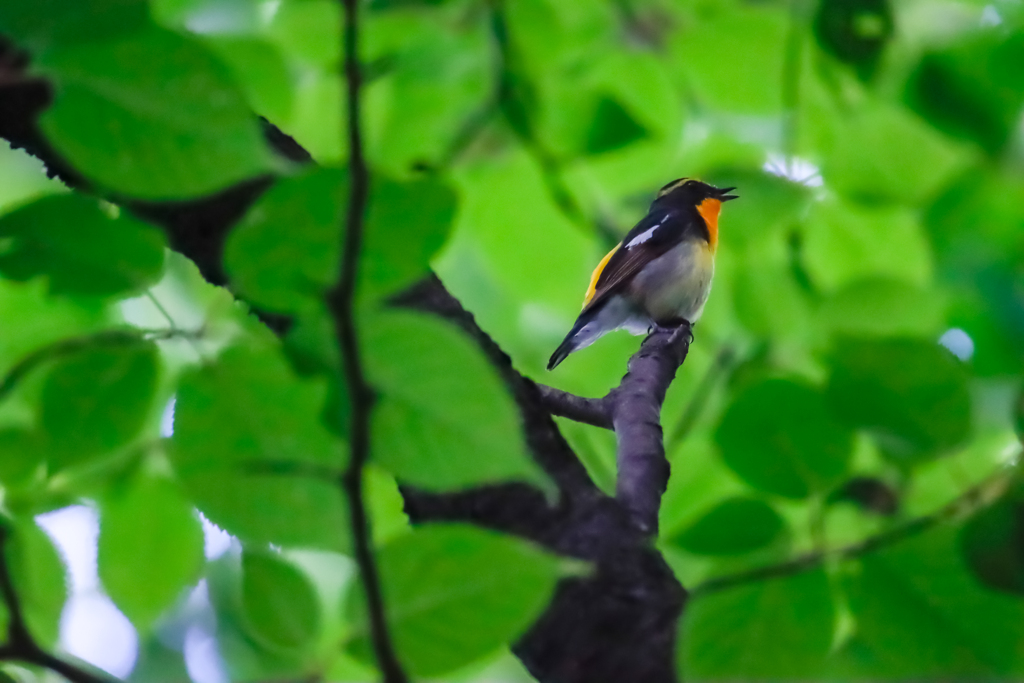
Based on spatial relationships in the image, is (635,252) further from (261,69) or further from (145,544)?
(145,544)

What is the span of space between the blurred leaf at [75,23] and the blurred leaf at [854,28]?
1514 millimetres

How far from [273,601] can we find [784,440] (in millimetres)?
471

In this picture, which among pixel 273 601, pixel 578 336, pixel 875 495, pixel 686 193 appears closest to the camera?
pixel 273 601

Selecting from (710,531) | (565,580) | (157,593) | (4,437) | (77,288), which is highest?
(77,288)

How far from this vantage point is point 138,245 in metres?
0.82

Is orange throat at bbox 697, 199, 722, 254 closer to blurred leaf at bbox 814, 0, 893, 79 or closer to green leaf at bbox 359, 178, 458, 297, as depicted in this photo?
blurred leaf at bbox 814, 0, 893, 79

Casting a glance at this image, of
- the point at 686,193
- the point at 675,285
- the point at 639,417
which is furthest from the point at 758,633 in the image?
the point at 686,193

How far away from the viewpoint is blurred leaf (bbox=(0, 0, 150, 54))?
2.04 ft

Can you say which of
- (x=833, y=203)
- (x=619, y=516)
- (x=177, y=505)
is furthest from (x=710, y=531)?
(x=833, y=203)

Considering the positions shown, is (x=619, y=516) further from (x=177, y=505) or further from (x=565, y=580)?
(x=177, y=505)

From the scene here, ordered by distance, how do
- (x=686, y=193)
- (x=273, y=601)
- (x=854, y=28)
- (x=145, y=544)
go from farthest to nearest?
1. (x=686, y=193)
2. (x=854, y=28)
3. (x=145, y=544)
4. (x=273, y=601)

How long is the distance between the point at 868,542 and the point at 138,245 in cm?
71

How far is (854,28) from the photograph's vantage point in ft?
5.81

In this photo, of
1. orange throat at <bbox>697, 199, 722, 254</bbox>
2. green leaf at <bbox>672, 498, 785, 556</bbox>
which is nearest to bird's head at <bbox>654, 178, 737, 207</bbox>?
orange throat at <bbox>697, 199, 722, 254</bbox>
